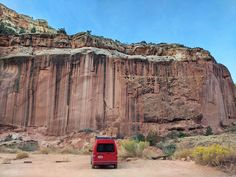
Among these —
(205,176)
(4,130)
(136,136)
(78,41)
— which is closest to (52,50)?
(78,41)

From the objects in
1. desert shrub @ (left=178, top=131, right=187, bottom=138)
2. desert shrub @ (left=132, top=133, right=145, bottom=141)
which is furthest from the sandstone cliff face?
desert shrub @ (left=132, top=133, right=145, bottom=141)

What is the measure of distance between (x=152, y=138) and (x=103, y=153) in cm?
2075

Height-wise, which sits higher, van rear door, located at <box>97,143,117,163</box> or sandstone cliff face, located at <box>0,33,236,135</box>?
sandstone cliff face, located at <box>0,33,236,135</box>

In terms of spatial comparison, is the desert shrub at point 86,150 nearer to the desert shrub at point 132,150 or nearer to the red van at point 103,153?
the desert shrub at point 132,150

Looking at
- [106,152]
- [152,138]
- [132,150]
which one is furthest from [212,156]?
[152,138]

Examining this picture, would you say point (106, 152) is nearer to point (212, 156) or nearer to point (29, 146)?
point (212, 156)

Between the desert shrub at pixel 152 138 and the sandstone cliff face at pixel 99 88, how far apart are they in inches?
85.3

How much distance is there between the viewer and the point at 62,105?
46.3 metres

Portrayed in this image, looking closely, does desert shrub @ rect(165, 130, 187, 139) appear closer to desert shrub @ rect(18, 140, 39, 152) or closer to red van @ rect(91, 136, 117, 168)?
desert shrub @ rect(18, 140, 39, 152)

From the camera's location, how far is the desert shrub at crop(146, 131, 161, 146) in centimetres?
3902

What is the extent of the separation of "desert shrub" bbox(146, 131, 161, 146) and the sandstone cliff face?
7.11ft

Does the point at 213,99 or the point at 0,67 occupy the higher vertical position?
the point at 0,67

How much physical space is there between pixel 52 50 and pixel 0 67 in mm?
6949

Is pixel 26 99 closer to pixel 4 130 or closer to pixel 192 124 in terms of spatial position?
pixel 4 130
